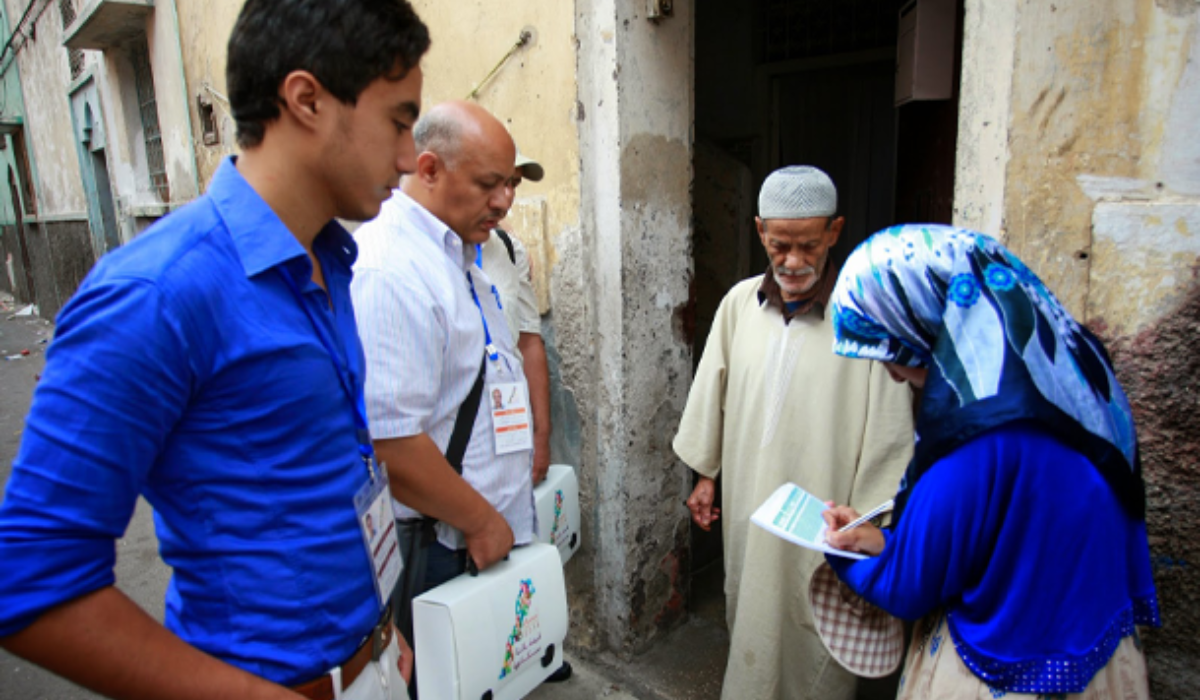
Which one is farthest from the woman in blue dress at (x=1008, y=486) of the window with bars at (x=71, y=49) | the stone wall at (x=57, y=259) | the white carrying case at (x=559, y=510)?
the stone wall at (x=57, y=259)

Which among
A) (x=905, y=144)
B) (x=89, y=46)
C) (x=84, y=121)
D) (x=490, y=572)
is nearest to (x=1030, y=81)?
(x=490, y=572)

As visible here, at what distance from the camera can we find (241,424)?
0.88 meters

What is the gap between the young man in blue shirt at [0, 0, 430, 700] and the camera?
74cm

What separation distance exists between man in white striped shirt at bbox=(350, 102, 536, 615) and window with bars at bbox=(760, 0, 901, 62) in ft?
8.62

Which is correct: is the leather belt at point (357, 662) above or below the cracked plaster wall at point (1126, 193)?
below

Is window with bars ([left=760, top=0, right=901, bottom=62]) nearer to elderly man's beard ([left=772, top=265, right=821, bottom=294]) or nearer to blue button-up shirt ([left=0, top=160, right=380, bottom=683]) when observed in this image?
elderly man's beard ([left=772, top=265, right=821, bottom=294])

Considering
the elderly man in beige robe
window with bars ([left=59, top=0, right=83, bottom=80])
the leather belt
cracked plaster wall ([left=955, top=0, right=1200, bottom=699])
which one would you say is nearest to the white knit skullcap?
the elderly man in beige robe

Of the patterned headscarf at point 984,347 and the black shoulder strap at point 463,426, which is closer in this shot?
the patterned headscarf at point 984,347

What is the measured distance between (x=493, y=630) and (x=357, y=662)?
52 cm

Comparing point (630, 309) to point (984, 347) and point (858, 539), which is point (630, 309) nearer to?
point (858, 539)

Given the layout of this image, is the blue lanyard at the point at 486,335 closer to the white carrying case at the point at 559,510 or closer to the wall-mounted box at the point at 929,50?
the white carrying case at the point at 559,510

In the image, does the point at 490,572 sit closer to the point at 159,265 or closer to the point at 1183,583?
the point at 159,265

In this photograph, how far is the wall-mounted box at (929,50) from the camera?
7.52 feet

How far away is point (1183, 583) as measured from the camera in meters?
1.52
